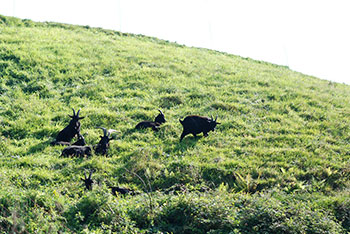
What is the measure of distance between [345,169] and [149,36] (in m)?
21.4

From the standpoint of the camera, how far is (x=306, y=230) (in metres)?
6.70

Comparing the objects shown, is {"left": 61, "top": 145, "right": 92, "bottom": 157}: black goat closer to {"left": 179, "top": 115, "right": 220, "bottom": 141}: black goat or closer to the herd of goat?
the herd of goat

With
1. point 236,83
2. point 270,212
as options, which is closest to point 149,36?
point 236,83

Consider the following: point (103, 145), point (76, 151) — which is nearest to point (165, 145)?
point (103, 145)

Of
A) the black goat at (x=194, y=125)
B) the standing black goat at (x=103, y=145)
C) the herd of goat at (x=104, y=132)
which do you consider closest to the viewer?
the herd of goat at (x=104, y=132)

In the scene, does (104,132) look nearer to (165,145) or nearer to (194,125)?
(165,145)

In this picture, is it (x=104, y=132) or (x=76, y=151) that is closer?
(x=76, y=151)

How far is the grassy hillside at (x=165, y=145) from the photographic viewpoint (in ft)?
22.8

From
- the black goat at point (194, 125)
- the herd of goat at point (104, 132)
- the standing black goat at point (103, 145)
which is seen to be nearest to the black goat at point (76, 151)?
the herd of goat at point (104, 132)

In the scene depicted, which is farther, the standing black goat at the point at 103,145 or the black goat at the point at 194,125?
the black goat at the point at 194,125

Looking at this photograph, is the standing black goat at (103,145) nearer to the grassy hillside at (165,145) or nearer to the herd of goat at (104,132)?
the herd of goat at (104,132)

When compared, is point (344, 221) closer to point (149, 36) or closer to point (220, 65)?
point (220, 65)

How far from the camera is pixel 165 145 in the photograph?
1109 centimetres

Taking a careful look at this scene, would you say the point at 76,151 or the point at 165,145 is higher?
the point at 165,145
